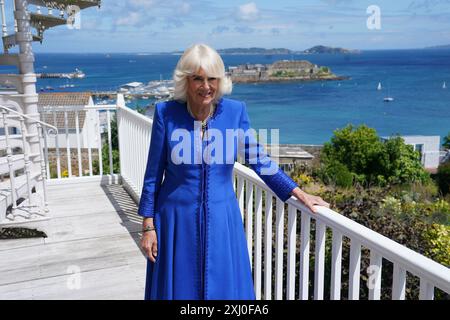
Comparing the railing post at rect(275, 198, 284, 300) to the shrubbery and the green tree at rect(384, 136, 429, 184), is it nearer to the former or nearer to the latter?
the shrubbery

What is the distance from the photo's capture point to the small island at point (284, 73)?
323 ft

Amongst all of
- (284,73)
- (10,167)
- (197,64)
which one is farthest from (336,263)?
(284,73)

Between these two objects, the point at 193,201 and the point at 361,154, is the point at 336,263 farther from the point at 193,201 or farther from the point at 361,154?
the point at 361,154

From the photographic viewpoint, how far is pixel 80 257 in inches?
132

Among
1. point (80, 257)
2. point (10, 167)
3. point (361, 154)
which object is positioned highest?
point (10, 167)

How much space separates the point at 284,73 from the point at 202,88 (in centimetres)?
10166

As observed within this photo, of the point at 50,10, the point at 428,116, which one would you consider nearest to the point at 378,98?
the point at 428,116

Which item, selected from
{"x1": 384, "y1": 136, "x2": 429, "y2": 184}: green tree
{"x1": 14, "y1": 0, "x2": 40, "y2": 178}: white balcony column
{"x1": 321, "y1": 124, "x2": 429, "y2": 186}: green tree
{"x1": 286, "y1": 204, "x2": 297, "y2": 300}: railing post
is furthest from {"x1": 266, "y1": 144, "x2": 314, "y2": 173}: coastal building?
{"x1": 286, "y1": 204, "x2": 297, "y2": 300}: railing post

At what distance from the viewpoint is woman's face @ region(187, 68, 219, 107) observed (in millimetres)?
1664

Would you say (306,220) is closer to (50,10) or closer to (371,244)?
(371,244)

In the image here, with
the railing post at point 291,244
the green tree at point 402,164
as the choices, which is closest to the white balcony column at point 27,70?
the railing post at point 291,244

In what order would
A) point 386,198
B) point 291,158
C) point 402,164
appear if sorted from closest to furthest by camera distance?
point 386,198 → point 402,164 → point 291,158

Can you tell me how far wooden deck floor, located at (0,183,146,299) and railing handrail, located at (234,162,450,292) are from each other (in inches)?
64.4
